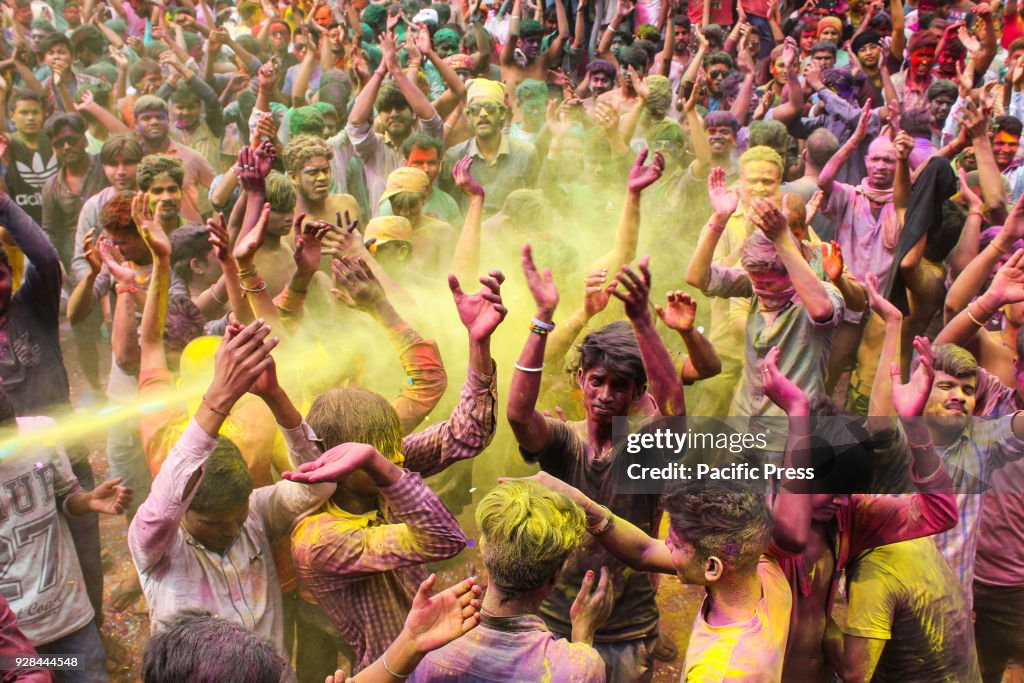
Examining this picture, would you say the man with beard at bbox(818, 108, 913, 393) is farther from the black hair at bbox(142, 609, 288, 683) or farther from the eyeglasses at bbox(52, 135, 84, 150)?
the eyeglasses at bbox(52, 135, 84, 150)

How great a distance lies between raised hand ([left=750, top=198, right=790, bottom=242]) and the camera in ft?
12.5

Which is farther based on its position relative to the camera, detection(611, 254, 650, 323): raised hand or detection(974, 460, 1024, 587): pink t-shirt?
detection(974, 460, 1024, 587): pink t-shirt

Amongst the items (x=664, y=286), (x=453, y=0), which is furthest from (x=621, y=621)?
(x=453, y=0)

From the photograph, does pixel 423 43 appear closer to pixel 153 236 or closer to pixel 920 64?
pixel 153 236

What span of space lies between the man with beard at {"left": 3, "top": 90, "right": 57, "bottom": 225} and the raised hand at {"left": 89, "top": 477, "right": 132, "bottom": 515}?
4614 millimetres

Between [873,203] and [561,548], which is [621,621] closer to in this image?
[561,548]

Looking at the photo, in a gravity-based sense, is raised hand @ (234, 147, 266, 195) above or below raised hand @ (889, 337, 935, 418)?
above

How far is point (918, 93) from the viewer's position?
8.30 metres

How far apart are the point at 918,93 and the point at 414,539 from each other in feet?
24.7

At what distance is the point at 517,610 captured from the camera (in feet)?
7.50

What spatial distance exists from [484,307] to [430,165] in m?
3.42

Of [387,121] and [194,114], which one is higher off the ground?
[387,121]

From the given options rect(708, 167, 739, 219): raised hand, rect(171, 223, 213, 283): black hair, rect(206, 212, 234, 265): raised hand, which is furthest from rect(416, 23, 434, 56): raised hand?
rect(206, 212, 234, 265): raised hand

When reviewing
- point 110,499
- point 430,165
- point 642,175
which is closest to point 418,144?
point 430,165
